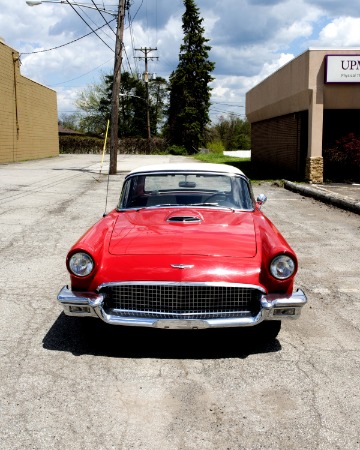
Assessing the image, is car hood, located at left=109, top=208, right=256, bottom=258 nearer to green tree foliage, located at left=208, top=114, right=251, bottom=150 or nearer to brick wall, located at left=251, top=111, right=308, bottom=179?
brick wall, located at left=251, top=111, right=308, bottom=179

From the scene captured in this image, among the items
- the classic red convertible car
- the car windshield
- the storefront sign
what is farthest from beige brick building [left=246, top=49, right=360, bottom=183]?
the classic red convertible car

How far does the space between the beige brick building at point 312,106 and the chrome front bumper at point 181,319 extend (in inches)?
581

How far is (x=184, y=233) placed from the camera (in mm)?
4453

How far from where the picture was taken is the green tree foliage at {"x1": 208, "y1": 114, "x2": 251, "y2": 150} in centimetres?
7919

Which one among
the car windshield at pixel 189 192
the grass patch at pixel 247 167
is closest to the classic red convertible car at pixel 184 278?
the car windshield at pixel 189 192

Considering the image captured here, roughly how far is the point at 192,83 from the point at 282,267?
183ft

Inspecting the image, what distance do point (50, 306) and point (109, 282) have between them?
1497mm

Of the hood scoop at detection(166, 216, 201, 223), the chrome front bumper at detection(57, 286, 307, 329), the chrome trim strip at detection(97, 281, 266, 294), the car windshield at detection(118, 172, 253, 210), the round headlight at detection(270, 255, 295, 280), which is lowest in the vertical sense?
the chrome front bumper at detection(57, 286, 307, 329)

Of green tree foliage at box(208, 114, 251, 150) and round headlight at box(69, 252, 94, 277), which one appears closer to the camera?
round headlight at box(69, 252, 94, 277)

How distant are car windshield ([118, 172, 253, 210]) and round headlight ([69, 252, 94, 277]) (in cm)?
135

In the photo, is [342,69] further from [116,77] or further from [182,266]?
[182,266]

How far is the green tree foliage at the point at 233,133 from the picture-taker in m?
79.2

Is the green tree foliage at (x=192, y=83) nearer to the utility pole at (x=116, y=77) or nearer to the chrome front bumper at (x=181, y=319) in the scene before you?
the utility pole at (x=116, y=77)

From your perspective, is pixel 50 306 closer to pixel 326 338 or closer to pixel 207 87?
pixel 326 338
